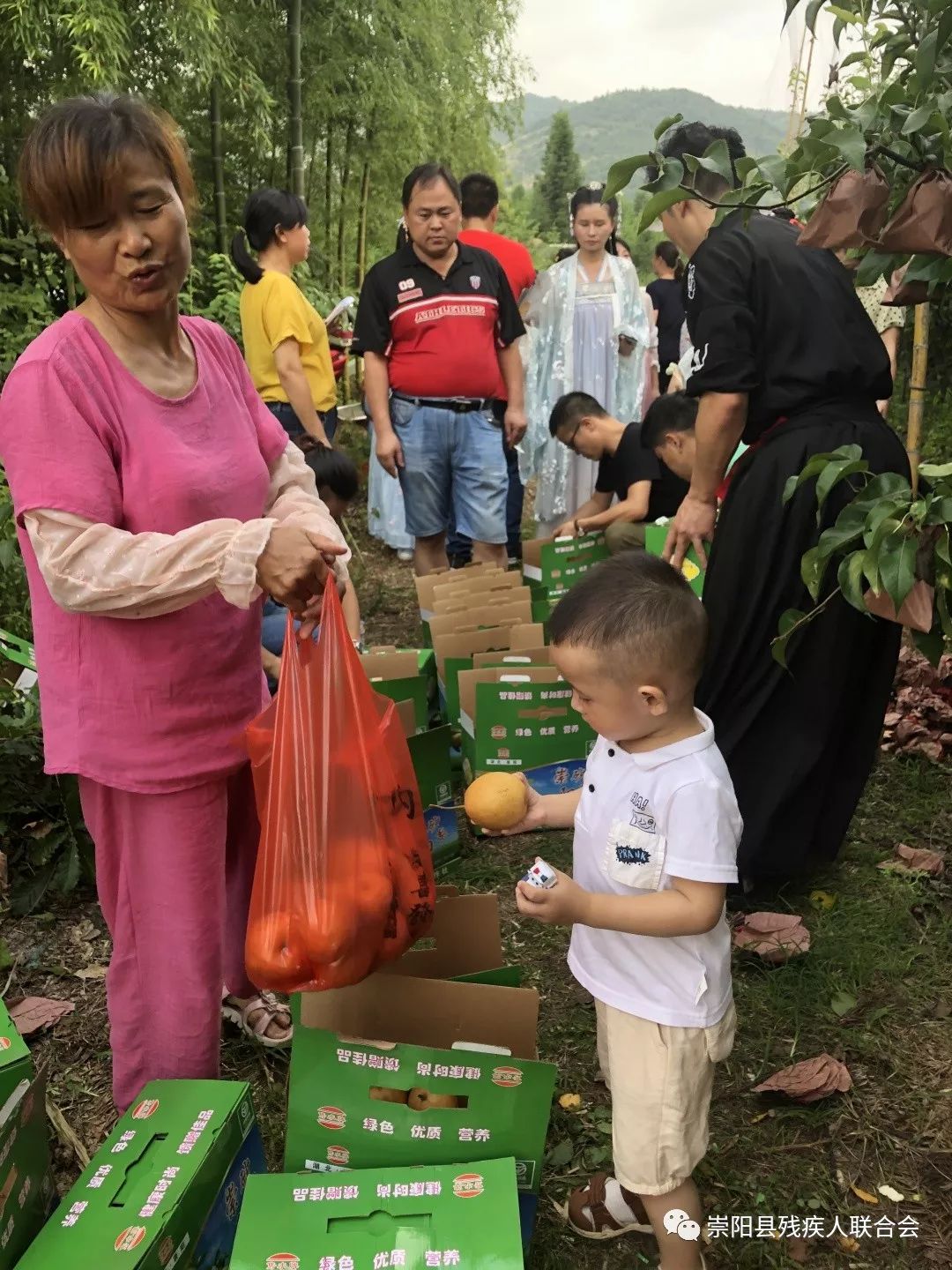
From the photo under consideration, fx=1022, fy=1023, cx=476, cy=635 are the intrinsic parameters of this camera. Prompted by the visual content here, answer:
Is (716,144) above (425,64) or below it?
below

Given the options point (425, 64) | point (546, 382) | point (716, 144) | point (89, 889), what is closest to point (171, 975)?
point (89, 889)

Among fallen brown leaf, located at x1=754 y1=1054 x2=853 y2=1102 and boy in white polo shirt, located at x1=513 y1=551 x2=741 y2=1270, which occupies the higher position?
boy in white polo shirt, located at x1=513 y1=551 x2=741 y2=1270

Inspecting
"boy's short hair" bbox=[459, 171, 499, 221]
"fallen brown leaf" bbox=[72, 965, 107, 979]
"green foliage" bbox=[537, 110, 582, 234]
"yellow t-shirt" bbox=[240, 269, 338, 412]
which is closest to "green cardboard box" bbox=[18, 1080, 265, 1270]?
"fallen brown leaf" bbox=[72, 965, 107, 979]

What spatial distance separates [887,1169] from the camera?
1795 mm

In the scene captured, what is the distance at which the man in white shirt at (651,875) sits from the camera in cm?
135

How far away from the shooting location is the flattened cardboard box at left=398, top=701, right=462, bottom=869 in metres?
2.73

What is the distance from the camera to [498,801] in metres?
1.59

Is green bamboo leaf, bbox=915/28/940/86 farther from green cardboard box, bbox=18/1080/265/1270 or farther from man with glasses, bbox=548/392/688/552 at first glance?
man with glasses, bbox=548/392/688/552

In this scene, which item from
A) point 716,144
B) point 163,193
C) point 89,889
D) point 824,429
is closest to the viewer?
point 716,144

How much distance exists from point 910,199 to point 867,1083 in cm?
160

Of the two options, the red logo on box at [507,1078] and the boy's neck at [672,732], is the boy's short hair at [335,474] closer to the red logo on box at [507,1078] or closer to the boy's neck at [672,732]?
the boy's neck at [672,732]

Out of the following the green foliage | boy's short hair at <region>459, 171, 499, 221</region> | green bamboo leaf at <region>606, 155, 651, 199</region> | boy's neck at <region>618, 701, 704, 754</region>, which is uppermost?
the green foliage

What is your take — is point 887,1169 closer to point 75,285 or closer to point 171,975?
point 171,975

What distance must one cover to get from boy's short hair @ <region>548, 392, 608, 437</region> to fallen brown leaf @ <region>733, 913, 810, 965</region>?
2352 millimetres
